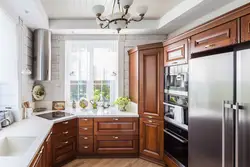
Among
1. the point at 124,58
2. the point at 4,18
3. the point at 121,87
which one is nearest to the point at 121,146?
the point at 121,87

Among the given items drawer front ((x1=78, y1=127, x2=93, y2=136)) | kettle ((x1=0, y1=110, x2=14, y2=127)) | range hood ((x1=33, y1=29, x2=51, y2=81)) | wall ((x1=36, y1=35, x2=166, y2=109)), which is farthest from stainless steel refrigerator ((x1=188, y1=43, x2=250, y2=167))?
range hood ((x1=33, y1=29, x2=51, y2=81))

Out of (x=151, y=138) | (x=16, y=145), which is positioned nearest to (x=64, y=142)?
(x=16, y=145)

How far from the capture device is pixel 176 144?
2889mm

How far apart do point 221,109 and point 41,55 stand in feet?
10.3

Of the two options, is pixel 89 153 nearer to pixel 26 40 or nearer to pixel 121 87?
pixel 121 87

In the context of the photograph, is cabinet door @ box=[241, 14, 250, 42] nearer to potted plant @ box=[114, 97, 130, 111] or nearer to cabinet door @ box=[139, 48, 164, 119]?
cabinet door @ box=[139, 48, 164, 119]

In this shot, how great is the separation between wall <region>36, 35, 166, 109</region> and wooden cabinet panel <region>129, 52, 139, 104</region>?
139 mm

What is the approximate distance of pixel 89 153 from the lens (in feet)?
12.1

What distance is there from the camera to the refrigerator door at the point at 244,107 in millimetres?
1551

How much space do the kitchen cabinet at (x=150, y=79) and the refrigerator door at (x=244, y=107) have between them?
173 cm

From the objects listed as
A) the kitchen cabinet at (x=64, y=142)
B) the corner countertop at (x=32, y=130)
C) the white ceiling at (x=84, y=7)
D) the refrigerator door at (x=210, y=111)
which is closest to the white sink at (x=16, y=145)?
the corner countertop at (x=32, y=130)

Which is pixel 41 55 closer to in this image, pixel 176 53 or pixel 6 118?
pixel 6 118

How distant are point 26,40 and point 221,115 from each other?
10.4 feet

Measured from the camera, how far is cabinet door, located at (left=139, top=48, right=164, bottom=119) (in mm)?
3344
